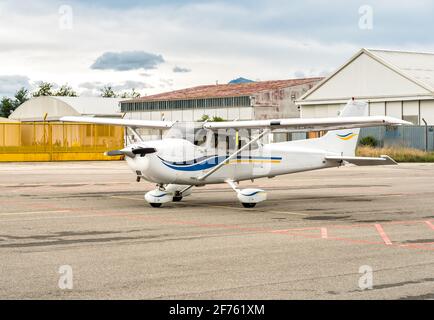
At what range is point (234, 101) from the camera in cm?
8469

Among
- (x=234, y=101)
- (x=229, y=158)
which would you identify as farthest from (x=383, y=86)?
(x=229, y=158)

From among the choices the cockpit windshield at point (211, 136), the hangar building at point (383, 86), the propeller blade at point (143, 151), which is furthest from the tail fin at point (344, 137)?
the hangar building at point (383, 86)

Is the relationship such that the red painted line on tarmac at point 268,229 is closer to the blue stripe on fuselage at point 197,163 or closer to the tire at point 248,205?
the blue stripe on fuselage at point 197,163

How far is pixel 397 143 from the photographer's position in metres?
54.8

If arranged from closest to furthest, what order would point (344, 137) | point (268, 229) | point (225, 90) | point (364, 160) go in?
point (268, 229)
point (364, 160)
point (344, 137)
point (225, 90)

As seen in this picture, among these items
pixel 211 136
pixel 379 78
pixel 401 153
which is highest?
pixel 379 78

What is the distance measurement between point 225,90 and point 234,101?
14.7ft

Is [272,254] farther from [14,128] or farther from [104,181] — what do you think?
[14,128]

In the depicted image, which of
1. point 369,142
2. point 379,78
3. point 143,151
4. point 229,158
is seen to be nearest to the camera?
point 143,151

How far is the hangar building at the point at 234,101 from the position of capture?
3278 inches

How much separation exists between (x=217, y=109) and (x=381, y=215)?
7022 centimetres

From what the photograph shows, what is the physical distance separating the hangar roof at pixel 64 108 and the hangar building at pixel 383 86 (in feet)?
129

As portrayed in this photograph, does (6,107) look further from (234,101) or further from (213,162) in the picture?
(213,162)

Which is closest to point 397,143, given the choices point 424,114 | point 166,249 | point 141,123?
point 424,114
